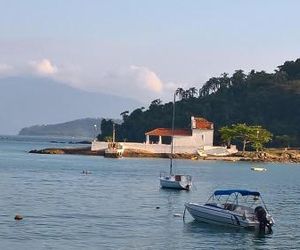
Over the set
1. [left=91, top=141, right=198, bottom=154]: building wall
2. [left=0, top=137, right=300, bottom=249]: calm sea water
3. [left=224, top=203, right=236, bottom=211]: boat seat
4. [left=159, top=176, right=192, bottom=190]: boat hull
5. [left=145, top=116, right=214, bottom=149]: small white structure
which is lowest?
[left=0, top=137, right=300, bottom=249]: calm sea water

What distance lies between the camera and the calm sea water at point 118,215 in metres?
42.4

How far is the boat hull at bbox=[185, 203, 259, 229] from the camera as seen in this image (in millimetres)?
48344

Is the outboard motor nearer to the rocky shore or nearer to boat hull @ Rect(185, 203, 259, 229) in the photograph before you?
boat hull @ Rect(185, 203, 259, 229)

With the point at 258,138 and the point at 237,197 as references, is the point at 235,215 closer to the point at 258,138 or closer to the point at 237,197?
→ the point at 237,197

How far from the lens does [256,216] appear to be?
158 feet

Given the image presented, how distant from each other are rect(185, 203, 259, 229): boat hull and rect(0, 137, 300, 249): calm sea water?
1.76 feet

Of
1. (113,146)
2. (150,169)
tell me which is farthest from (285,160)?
(150,169)

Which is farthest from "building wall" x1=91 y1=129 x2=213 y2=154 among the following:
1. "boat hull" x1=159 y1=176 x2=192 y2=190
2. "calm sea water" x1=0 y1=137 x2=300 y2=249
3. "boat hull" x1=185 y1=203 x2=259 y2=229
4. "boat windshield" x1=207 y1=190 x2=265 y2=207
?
"boat hull" x1=185 y1=203 x2=259 y2=229

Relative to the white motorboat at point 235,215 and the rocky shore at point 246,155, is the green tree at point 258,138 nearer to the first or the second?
the rocky shore at point 246,155

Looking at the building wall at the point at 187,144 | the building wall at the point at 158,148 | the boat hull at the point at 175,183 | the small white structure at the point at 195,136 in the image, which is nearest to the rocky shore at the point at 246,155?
the building wall at the point at 158,148

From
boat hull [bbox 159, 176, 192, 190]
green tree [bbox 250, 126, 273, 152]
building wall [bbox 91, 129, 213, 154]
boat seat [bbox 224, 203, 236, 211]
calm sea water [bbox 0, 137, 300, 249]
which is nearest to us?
calm sea water [bbox 0, 137, 300, 249]

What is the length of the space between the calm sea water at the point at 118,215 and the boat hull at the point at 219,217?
54 centimetres

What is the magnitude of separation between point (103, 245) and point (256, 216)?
12437 mm

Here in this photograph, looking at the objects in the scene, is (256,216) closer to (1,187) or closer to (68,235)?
(68,235)
